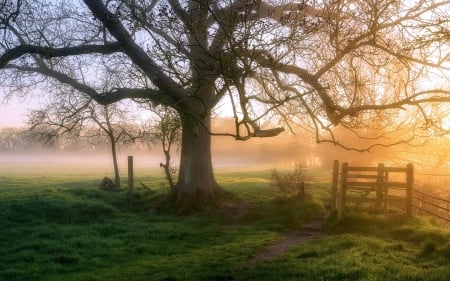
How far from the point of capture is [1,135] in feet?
500

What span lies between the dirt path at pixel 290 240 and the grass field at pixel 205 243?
0.27 metres

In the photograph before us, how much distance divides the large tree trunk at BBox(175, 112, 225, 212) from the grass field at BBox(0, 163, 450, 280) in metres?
1.22

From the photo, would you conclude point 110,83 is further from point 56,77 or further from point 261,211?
point 261,211

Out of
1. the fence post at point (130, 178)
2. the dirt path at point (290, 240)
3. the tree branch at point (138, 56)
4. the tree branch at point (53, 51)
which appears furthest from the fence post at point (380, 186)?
the fence post at point (130, 178)

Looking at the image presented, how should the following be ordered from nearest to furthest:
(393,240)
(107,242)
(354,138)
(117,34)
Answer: (393,240), (107,242), (117,34), (354,138)

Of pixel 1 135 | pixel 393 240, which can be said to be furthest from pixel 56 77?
pixel 1 135

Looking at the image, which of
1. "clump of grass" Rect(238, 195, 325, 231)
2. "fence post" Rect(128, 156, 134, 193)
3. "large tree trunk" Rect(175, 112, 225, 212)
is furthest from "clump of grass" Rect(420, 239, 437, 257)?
"fence post" Rect(128, 156, 134, 193)

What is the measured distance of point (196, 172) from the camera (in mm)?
21609

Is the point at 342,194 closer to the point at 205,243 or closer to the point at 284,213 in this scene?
the point at 284,213

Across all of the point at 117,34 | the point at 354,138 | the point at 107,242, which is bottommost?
the point at 107,242

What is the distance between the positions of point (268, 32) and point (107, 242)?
31.4 ft

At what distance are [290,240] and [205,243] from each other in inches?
114

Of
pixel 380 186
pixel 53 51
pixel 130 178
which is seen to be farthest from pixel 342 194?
pixel 130 178

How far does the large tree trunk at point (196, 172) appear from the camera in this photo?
69.6 ft
